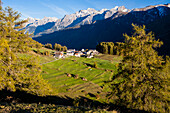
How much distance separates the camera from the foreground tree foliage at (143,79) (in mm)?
10828

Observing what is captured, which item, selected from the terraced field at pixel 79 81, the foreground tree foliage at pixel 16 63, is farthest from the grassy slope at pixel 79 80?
the foreground tree foliage at pixel 16 63

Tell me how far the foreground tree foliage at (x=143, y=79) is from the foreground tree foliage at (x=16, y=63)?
10.5m

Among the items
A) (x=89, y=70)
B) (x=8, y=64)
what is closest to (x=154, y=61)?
(x=8, y=64)

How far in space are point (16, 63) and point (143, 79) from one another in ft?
49.7

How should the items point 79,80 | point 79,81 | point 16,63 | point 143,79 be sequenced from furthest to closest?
point 79,80, point 79,81, point 16,63, point 143,79

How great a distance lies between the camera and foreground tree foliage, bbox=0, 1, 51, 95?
12.2 meters

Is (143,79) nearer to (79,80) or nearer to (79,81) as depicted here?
(79,81)

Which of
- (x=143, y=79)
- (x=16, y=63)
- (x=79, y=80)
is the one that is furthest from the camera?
(x=79, y=80)

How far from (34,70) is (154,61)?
14.8 metres

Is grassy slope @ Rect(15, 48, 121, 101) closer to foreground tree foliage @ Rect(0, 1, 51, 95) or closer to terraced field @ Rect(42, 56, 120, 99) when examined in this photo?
terraced field @ Rect(42, 56, 120, 99)

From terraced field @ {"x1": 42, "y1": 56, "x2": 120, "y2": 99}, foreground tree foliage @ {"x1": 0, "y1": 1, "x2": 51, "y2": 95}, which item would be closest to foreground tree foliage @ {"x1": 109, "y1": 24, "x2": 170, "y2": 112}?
foreground tree foliage @ {"x1": 0, "y1": 1, "x2": 51, "y2": 95}

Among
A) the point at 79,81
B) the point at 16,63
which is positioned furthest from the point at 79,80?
the point at 16,63

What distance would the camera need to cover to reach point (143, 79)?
11.6 metres

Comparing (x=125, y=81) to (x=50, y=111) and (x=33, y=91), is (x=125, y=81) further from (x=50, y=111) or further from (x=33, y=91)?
(x=33, y=91)
